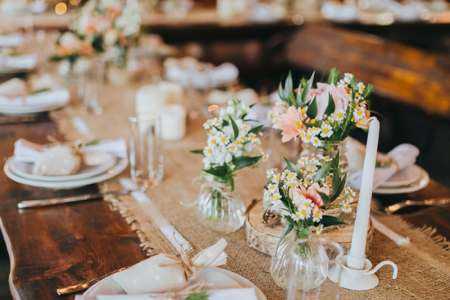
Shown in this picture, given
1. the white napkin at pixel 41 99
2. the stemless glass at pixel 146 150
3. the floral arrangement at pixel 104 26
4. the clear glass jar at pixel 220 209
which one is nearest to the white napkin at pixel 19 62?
the floral arrangement at pixel 104 26

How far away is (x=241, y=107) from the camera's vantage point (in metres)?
1.04

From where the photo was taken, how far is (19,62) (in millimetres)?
2688

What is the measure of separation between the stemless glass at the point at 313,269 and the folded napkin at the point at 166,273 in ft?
0.42

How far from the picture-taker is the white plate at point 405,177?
4.43 feet

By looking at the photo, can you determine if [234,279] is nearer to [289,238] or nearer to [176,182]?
[289,238]

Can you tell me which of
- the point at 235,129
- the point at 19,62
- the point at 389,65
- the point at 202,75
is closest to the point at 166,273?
the point at 235,129

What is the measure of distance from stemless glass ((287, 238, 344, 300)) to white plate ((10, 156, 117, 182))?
0.74 meters

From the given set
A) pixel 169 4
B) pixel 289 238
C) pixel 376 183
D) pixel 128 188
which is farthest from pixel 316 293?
pixel 169 4

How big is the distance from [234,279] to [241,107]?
396 mm

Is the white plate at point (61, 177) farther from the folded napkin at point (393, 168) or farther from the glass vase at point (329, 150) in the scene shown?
the folded napkin at point (393, 168)

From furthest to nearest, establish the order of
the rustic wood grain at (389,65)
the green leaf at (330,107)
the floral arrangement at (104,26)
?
the rustic wood grain at (389,65)
the floral arrangement at (104,26)
the green leaf at (330,107)

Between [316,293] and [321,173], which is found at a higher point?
A: [321,173]

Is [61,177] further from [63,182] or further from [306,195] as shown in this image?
[306,195]

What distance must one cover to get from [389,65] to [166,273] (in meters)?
2.95
